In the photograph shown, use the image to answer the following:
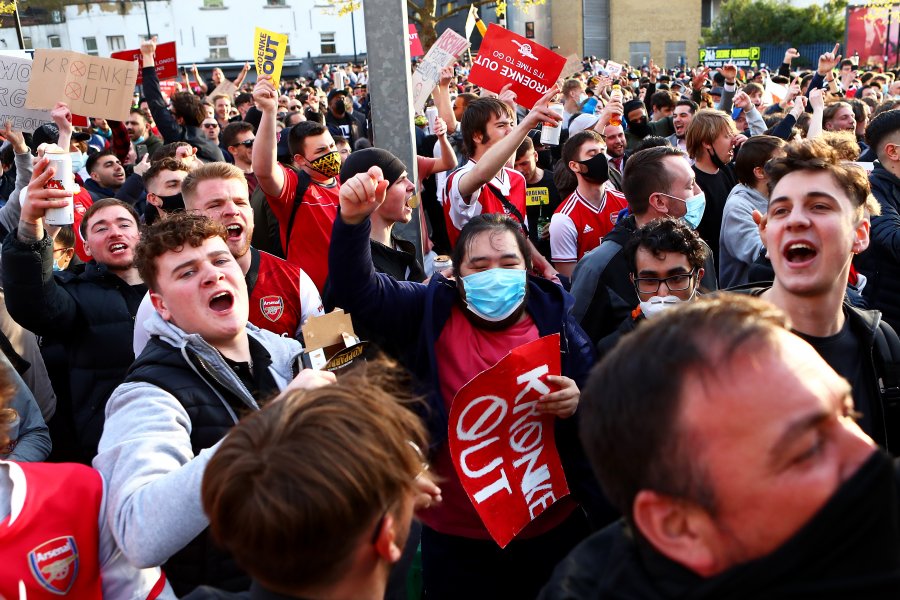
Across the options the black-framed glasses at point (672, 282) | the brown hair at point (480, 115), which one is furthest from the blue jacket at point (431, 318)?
the brown hair at point (480, 115)

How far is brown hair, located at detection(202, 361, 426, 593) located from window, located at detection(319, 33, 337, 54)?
50.9 m

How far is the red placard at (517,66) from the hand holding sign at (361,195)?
11.9 feet

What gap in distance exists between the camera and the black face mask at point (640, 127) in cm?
941

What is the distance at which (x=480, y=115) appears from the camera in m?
5.25

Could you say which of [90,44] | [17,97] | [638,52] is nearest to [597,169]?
[17,97]

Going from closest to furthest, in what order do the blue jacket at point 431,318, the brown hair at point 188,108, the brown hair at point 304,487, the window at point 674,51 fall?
1. the brown hair at point 304,487
2. the blue jacket at point 431,318
3. the brown hair at point 188,108
4. the window at point 674,51

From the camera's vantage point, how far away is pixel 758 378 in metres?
1.17

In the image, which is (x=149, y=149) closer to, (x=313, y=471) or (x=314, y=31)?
(x=313, y=471)

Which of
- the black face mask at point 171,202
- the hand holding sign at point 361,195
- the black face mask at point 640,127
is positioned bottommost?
the black face mask at point 171,202

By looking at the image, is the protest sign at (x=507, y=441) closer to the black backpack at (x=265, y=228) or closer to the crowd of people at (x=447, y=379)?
the crowd of people at (x=447, y=379)

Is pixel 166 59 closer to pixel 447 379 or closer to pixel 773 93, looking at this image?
pixel 773 93

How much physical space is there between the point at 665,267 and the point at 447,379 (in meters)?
1.05

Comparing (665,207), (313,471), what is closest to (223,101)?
(665,207)

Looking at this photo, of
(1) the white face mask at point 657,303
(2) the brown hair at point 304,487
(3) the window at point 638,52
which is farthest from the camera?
(3) the window at point 638,52
